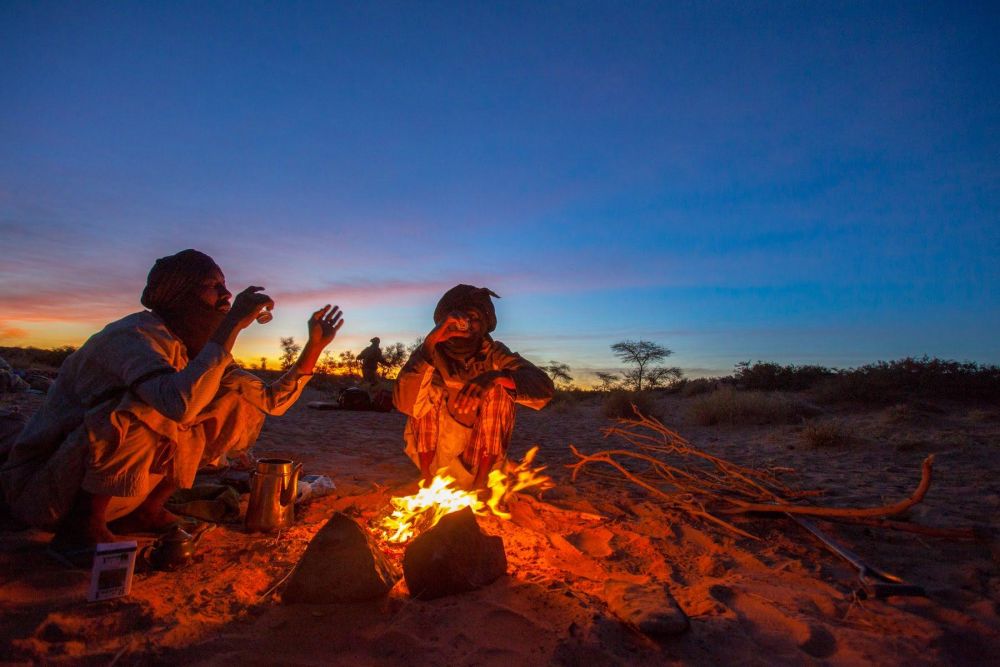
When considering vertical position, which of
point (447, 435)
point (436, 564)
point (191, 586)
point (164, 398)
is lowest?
point (191, 586)

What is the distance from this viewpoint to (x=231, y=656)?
5.41 feet

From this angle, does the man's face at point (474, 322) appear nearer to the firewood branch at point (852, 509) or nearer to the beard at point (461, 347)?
the beard at point (461, 347)

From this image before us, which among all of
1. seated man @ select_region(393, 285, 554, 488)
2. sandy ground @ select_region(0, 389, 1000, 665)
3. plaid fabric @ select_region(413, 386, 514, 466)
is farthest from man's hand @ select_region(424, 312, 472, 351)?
sandy ground @ select_region(0, 389, 1000, 665)

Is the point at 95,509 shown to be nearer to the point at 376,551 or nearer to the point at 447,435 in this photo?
the point at 376,551

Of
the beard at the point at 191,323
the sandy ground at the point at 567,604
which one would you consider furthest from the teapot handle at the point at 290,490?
the beard at the point at 191,323

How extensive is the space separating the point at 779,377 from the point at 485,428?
1374cm

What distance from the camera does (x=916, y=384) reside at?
10.7 m

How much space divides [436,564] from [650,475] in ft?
10.6

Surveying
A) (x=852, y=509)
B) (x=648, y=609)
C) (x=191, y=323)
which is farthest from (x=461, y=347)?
(x=852, y=509)

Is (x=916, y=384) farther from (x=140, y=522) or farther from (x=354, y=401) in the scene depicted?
(x=140, y=522)

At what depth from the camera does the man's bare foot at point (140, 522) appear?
269 cm

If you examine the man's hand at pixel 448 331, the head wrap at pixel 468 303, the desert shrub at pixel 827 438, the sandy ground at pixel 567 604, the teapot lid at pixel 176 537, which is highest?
the head wrap at pixel 468 303

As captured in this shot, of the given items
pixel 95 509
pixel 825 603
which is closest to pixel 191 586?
pixel 95 509

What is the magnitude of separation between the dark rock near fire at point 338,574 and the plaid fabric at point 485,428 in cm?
180
